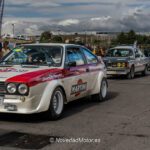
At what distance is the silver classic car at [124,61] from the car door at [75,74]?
967 centimetres

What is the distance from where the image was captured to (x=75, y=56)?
9664 millimetres

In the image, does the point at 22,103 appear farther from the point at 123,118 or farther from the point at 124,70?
the point at 124,70

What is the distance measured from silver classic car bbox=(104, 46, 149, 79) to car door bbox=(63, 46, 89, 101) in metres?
9.67

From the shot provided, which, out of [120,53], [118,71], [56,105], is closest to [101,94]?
[56,105]

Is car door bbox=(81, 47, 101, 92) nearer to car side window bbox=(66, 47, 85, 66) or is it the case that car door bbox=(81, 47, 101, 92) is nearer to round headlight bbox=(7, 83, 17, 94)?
car side window bbox=(66, 47, 85, 66)

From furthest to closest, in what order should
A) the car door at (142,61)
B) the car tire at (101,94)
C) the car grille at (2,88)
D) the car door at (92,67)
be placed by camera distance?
1. the car door at (142,61)
2. the car tire at (101,94)
3. the car door at (92,67)
4. the car grille at (2,88)

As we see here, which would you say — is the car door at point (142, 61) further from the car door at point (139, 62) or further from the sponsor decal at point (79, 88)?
the sponsor decal at point (79, 88)

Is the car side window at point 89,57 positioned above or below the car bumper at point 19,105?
above

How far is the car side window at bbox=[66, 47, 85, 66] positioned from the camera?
9.28 m

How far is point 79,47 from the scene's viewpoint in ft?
33.5

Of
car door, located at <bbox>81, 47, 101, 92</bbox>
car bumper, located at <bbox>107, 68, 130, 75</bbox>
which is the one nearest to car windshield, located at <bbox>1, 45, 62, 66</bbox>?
car door, located at <bbox>81, 47, 101, 92</bbox>

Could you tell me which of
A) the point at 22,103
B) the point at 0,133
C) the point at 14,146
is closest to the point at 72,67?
the point at 22,103

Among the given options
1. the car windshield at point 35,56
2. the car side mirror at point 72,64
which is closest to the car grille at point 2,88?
the car windshield at point 35,56

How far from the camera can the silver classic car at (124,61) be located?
19.6 meters
